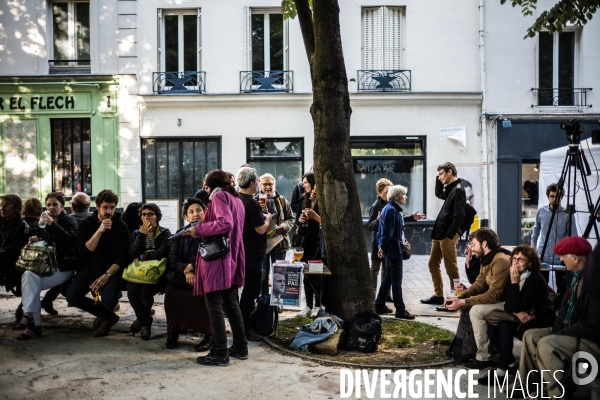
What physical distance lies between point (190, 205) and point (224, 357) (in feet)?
5.82

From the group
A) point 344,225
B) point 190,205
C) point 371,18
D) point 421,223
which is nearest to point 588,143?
point 344,225

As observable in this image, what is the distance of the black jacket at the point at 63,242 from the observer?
25.3 ft

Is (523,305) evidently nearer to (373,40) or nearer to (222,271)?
(222,271)

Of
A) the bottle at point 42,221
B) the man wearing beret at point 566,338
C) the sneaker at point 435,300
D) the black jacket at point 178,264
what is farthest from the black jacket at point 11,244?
the man wearing beret at point 566,338

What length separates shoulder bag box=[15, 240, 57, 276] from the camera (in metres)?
7.45

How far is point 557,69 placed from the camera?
1647 cm

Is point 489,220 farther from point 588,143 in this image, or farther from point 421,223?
point 588,143

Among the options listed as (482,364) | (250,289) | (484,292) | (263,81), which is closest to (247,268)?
(250,289)

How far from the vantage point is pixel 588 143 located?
376 inches

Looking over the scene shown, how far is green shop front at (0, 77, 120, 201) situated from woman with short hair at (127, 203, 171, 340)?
9.65m

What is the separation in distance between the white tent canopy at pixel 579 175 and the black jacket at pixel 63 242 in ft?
22.2

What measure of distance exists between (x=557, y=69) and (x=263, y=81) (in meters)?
7.37

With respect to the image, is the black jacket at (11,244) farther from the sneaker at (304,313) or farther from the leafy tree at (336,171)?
the leafy tree at (336,171)

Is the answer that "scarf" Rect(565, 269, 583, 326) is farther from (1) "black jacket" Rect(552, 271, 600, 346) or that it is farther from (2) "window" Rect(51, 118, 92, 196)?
(2) "window" Rect(51, 118, 92, 196)
